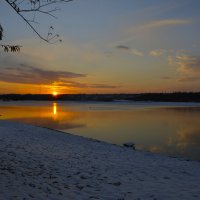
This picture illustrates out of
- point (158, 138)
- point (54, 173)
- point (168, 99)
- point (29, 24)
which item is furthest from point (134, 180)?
point (168, 99)

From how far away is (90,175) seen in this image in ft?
40.9

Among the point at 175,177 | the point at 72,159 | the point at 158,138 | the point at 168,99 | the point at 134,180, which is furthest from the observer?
the point at 168,99

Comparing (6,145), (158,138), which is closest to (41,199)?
(6,145)

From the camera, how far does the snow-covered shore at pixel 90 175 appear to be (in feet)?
33.3

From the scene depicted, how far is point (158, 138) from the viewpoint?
96.4ft

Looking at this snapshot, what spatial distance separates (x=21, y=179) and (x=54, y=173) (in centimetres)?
172

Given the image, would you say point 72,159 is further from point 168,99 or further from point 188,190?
point 168,99

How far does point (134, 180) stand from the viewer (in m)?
12.2

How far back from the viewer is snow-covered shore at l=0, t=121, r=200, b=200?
1014 centimetres

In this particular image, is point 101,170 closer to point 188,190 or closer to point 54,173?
point 54,173

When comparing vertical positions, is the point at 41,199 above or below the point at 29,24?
below

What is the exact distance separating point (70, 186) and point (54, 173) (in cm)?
164

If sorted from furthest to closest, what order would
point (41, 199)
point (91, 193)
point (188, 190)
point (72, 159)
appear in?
point (72, 159), point (188, 190), point (91, 193), point (41, 199)

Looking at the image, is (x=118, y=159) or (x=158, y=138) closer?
(x=118, y=159)
